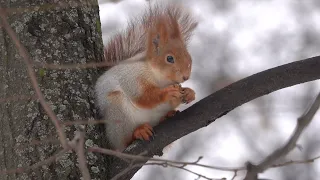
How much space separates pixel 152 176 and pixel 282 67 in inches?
119

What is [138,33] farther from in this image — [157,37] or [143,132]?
[143,132]

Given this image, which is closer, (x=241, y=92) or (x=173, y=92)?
(x=241, y=92)

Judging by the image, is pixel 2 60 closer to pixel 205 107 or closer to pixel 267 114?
pixel 205 107

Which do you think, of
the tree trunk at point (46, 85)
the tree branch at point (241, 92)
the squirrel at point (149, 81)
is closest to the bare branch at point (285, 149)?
Result: the tree branch at point (241, 92)

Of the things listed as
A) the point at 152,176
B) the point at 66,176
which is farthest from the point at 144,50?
the point at 152,176

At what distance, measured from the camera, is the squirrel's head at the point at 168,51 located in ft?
7.16

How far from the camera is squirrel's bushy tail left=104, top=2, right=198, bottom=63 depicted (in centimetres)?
233

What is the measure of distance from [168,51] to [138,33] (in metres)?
0.24

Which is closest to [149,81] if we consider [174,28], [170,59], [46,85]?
[170,59]

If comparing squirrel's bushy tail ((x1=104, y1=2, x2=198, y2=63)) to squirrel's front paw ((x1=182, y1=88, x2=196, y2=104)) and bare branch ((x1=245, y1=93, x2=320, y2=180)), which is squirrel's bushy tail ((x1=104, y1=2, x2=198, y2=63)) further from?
bare branch ((x1=245, y1=93, x2=320, y2=180))

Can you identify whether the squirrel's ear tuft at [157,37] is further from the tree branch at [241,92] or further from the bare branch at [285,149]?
the bare branch at [285,149]

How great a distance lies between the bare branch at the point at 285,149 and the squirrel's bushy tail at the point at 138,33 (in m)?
1.31

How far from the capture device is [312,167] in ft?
15.1

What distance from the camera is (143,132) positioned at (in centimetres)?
200
